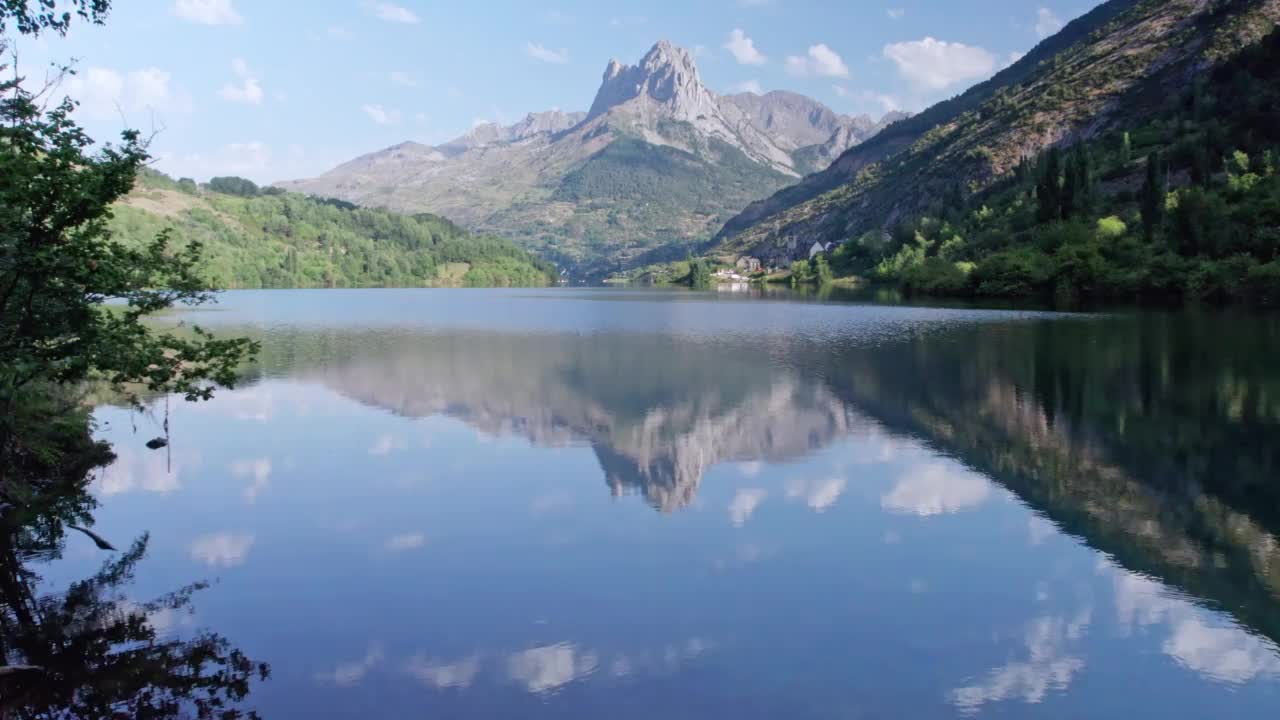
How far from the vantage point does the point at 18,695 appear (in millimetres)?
11734

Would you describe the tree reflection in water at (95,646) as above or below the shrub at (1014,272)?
below

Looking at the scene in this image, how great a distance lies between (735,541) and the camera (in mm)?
18859

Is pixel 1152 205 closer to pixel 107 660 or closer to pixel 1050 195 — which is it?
pixel 1050 195

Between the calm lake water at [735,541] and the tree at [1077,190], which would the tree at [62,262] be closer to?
the calm lake water at [735,541]

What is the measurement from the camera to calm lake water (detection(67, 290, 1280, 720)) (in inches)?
488

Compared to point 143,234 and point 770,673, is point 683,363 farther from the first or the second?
point 143,234

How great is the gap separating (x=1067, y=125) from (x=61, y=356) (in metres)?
210

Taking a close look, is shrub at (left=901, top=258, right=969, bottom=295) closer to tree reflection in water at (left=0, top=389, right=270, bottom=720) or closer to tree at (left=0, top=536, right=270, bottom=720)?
tree reflection in water at (left=0, top=389, right=270, bottom=720)

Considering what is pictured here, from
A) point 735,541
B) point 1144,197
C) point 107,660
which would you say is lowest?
point 735,541

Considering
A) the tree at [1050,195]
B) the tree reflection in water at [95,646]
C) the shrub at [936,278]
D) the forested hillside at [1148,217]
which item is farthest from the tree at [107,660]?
the tree at [1050,195]

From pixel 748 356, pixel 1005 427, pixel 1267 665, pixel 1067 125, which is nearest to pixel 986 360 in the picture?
pixel 748 356

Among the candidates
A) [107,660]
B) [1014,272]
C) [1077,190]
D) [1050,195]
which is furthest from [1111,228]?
[107,660]

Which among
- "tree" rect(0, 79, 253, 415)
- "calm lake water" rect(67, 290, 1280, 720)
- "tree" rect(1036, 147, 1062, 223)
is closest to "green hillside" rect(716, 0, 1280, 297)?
"tree" rect(1036, 147, 1062, 223)

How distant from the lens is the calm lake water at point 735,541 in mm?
12398
